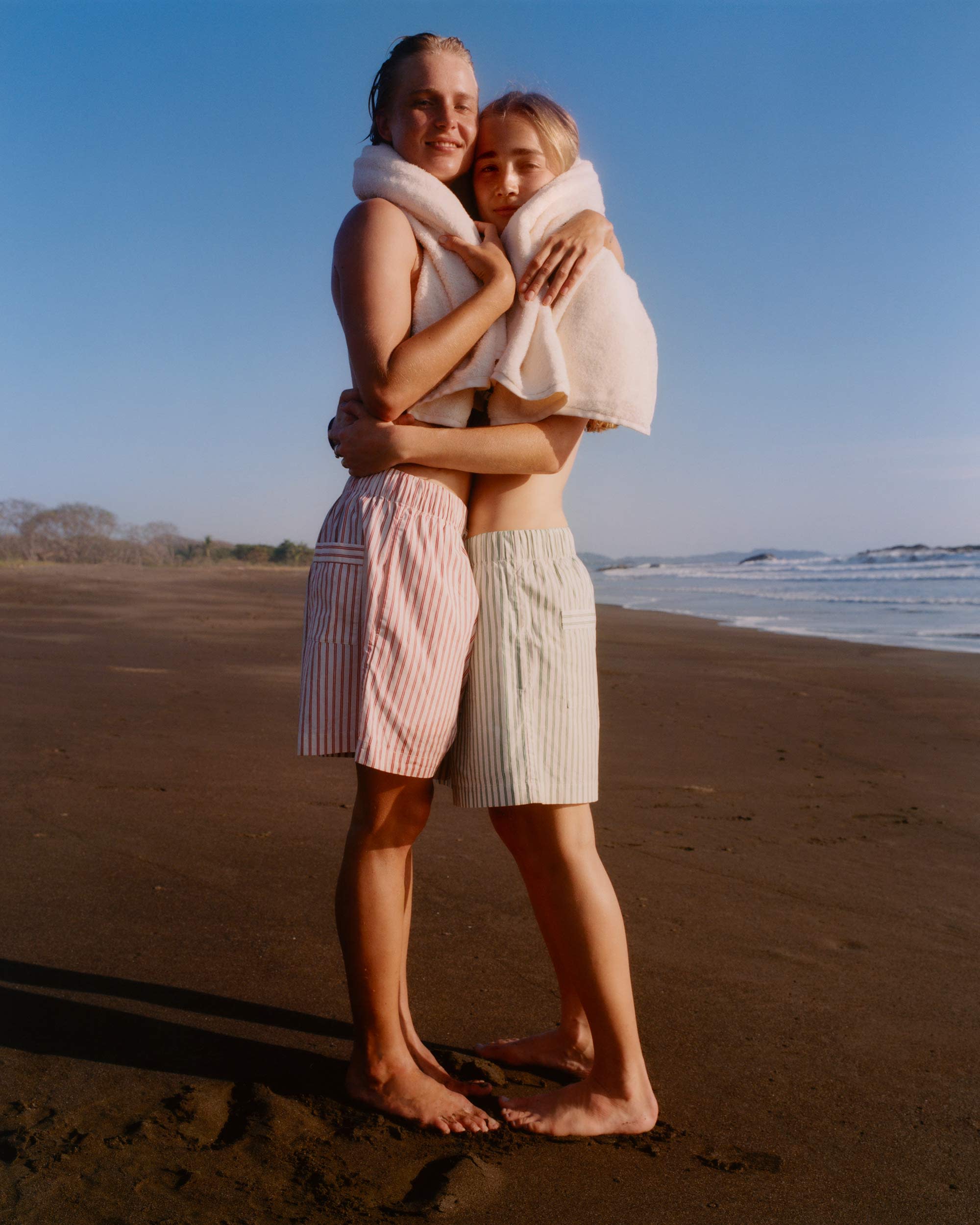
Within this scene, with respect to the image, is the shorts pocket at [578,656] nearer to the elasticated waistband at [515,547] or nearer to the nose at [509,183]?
the elasticated waistband at [515,547]

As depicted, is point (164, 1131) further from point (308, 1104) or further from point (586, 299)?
point (586, 299)

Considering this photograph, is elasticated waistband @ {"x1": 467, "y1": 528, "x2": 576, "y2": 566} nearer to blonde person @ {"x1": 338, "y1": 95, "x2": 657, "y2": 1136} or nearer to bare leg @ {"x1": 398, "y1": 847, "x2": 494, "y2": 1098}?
blonde person @ {"x1": 338, "y1": 95, "x2": 657, "y2": 1136}

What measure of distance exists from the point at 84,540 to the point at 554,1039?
2583cm

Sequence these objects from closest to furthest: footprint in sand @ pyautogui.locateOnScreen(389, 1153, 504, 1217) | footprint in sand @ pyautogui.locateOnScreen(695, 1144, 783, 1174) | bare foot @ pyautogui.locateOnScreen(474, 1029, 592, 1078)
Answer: footprint in sand @ pyautogui.locateOnScreen(389, 1153, 504, 1217) < footprint in sand @ pyautogui.locateOnScreen(695, 1144, 783, 1174) < bare foot @ pyautogui.locateOnScreen(474, 1029, 592, 1078)

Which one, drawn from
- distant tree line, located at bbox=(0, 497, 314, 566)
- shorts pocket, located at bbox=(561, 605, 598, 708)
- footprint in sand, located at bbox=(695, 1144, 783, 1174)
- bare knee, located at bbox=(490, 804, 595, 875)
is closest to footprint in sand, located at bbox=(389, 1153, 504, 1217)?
footprint in sand, located at bbox=(695, 1144, 783, 1174)

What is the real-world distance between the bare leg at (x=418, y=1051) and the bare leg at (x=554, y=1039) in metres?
0.09

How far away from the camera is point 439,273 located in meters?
1.81

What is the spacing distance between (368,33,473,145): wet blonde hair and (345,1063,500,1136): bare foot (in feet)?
6.03

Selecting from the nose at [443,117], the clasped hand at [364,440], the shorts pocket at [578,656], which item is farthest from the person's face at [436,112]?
the shorts pocket at [578,656]

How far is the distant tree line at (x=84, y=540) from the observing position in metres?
24.0

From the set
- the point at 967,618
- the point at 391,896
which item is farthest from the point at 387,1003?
the point at 967,618

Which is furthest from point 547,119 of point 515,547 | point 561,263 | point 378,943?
point 378,943

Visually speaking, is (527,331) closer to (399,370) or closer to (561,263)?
(561,263)

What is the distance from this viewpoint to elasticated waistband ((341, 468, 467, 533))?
1.77m
